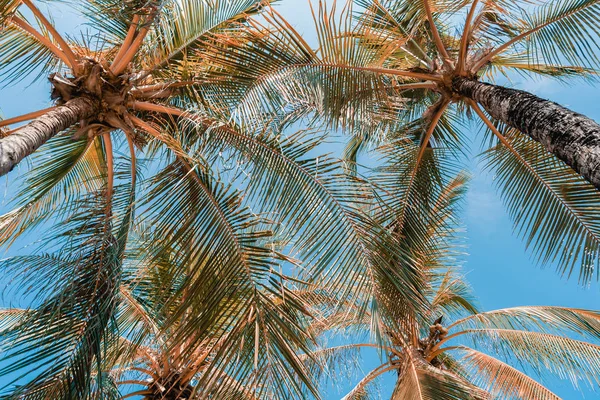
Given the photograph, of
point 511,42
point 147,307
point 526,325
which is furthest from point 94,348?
point 526,325

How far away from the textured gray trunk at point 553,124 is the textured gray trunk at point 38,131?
385 cm

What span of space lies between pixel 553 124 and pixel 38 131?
4012mm

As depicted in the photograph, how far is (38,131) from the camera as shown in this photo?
4320mm

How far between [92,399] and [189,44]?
3.78 m

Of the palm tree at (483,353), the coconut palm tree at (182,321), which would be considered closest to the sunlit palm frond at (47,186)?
the coconut palm tree at (182,321)

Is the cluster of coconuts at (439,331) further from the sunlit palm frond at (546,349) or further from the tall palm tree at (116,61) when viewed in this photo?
the tall palm tree at (116,61)

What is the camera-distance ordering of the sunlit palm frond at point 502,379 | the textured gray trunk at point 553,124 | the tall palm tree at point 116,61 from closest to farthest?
the textured gray trunk at point 553,124, the tall palm tree at point 116,61, the sunlit palm frond at point 502,379

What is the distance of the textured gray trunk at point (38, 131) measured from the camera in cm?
374

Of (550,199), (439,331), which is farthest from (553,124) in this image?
(439,331)

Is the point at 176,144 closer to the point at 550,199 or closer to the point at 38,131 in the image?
the point at 38,131

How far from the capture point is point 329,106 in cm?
538

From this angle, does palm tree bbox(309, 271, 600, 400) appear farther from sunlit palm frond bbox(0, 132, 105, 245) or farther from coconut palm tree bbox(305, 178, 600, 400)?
sunlit palm frond bbox(0, 132, 105, 245)

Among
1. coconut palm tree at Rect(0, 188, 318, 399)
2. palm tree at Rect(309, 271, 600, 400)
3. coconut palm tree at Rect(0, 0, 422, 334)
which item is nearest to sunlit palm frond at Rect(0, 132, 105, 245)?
coconut palm tree at Rect(0, 0, 422, 334)

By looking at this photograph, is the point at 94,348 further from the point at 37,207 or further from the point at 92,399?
the point at 37,207
